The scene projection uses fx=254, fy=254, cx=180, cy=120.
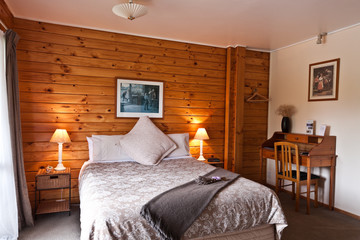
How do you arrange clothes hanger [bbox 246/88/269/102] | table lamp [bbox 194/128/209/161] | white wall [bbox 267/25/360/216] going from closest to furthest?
A: white wall [bbox 267/25/360/216] → table lamp [bbox 194/128/209/161] → clothes hanger [bbox 246/88/269/102]

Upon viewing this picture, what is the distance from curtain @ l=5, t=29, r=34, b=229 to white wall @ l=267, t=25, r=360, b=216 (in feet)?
13.3

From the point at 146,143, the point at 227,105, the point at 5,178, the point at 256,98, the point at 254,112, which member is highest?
the point at 256,98

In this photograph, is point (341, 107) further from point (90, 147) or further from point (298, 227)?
point (90, 147)

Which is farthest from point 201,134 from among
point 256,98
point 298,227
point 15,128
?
point 15,128

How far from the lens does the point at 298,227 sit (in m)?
3.10

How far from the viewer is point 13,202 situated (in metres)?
2.66

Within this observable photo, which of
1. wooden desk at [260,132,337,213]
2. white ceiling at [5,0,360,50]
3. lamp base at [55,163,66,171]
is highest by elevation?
white ceiling at [5,0,360,50]

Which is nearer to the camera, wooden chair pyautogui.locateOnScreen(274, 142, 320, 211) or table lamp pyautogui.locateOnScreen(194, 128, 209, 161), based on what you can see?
wooden chair pyautogui.locateOnScreen(274, 142, 320, 211)

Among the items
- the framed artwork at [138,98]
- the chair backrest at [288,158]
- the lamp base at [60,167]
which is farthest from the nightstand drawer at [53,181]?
the chair backrest at [288,158]

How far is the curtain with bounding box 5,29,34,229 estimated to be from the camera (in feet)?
9.00

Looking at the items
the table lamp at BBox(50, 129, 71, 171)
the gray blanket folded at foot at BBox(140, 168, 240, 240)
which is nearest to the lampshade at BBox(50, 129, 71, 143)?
the table lamp at BBox(50, 129, 71, 171)

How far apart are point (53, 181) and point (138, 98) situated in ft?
5.48

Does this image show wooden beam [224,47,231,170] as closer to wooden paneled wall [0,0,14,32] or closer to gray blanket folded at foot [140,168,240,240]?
gray blanket folded at foot [140,168,240,240]

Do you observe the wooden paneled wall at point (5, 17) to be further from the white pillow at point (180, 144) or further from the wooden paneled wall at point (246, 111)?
the wooden paneled wall at point (246, 111)
